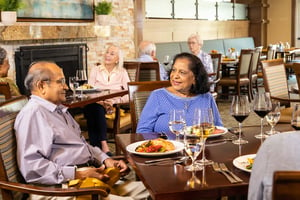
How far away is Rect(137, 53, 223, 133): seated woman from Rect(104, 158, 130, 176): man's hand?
0.31 m

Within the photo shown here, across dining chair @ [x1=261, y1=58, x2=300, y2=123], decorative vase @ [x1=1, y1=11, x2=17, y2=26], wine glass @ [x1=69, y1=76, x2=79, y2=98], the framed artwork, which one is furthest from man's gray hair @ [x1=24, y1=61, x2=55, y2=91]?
the framed artwork

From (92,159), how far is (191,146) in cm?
92

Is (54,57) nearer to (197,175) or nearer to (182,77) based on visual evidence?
(182,77)

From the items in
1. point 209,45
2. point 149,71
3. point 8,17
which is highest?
point 8,17

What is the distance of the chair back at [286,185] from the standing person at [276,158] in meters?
0.04

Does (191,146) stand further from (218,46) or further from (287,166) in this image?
(218,46)

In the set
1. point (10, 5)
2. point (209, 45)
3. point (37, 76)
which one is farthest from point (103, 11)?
point (37, 76)

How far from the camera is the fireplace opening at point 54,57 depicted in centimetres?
577

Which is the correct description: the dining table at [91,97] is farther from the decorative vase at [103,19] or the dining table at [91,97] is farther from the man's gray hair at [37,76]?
the decorative vase at [103,19]

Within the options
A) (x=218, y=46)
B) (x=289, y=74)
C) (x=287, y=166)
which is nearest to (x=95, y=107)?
(x=287, y=166)

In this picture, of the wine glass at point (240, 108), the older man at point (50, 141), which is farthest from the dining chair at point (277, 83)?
the older man at point (50, 141)

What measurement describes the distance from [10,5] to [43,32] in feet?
2.35

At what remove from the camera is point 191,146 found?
5.99 ft

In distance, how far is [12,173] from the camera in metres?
2.14
